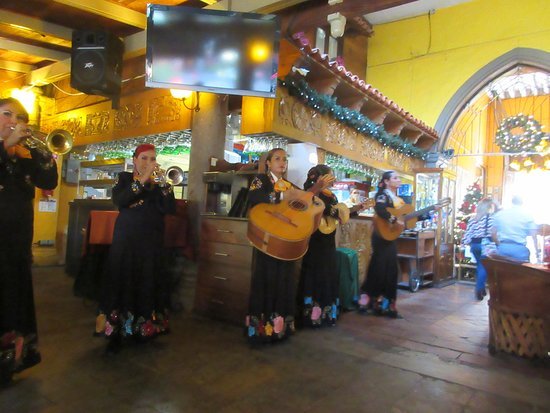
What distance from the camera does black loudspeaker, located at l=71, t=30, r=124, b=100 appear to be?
5012 mm

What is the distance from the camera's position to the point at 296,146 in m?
4.77

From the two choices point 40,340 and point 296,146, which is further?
point 296,146

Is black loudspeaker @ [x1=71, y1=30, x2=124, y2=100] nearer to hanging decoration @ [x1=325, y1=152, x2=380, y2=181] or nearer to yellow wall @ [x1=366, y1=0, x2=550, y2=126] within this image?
hanging decoration @ [x1=325, y1=152, x2=380, y2=181]

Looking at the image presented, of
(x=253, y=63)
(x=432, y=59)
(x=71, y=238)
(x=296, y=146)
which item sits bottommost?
(x=71, y=238)

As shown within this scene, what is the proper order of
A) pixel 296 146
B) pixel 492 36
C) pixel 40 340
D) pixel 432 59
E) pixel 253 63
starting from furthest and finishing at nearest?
pixel 432 59 → pixel 492 36 → pixel 296 146 → pixel 253 63 → pixel 40 340

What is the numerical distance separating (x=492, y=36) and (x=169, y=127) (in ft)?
24.5

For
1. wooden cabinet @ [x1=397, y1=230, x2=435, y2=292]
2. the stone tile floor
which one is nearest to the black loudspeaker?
the stone tile floor

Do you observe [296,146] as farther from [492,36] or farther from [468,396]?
[492,36]

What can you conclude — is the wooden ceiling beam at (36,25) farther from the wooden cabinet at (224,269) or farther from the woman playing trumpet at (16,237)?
the woman playing trumpet at (16,237)

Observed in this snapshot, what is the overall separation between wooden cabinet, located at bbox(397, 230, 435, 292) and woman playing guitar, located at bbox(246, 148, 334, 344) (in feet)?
12.5

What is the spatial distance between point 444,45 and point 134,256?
8959 millimetres

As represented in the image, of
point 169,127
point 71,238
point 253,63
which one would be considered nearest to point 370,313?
point 253,63

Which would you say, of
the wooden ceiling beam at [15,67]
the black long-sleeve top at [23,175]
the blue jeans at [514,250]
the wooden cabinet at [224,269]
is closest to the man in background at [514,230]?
the blue jeans at [514,250]

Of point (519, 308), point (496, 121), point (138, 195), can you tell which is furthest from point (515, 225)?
point (496, 121)
